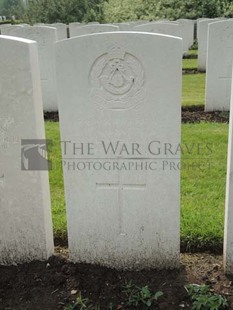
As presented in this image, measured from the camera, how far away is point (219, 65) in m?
6.75

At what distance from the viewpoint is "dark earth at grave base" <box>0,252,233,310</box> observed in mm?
2721

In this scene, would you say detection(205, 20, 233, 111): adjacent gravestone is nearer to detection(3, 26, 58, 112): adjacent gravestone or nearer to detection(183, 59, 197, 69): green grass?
detection(3, 26, 58, 112): adjacent gravestone

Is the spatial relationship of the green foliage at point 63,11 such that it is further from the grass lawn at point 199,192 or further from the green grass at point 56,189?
the grass lawn at point 199,192

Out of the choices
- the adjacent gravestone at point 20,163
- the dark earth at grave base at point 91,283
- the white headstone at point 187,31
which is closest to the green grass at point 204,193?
the dark earth at grave base at point 91,283

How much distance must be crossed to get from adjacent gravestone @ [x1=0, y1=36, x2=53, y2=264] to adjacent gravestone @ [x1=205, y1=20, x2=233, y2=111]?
14.9 ft

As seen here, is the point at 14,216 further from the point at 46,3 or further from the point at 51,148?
the point at 46,3

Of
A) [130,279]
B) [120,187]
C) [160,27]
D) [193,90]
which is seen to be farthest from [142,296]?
[160,27]

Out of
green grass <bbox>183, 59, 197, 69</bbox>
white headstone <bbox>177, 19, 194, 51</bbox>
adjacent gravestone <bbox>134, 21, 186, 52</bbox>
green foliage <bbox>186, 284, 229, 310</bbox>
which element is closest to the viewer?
green foliage <bbox>186, 284, 229, 310</bbox>

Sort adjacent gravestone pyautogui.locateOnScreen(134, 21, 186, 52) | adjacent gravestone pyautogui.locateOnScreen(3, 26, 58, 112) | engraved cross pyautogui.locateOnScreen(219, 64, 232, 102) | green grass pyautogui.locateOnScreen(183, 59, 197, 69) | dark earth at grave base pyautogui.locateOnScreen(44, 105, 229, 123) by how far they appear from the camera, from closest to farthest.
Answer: dark earth at grave base pyautogui.locateOnScreen(44, 105, 229, 123), engraved cross pyautogui.locateOnScreen(219, 64, 232, 102), adjacent gravestone pyautogui.locateOnScreen(3, 26, 58, 112), adjacent gravestone pyautogui.locateOnScreen(134, 21, 186, 52), green grass pyautogui.locateOnScreen(183, 59, 197, 69)

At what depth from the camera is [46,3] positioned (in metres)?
21.3

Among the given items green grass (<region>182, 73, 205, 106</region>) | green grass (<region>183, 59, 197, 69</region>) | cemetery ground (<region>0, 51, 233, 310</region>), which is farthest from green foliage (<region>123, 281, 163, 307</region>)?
green grass (<region>183, 59, 197, 69</region>)

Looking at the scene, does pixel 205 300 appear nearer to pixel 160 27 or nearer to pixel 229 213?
pixel 229 213

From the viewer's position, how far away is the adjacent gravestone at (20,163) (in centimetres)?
265

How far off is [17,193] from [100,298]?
90cm
